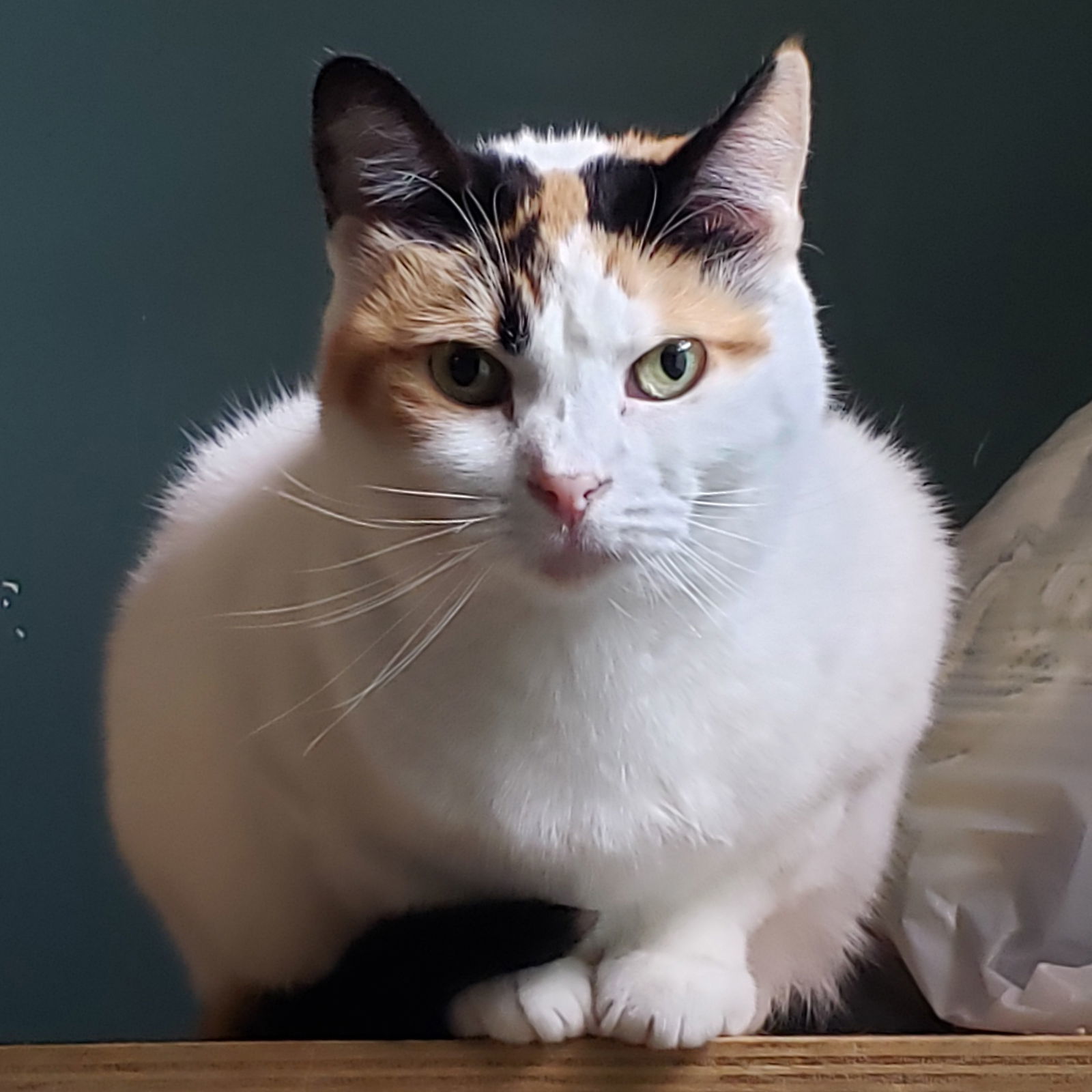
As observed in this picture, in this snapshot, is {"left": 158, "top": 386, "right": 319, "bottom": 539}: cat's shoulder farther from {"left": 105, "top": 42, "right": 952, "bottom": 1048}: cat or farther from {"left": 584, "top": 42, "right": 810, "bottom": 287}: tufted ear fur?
{"left": 584, "top": 42, "right": 810, "bottom": 287}: tufted ear fur

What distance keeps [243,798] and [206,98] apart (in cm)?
84

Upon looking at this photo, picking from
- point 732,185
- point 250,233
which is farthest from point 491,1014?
point 250,233

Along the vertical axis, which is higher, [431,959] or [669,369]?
[669,369]

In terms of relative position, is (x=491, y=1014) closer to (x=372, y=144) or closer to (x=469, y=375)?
(x=469, y=375)

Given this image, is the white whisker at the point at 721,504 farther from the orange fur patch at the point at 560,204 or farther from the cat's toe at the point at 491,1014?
the cat's toe at the point at 491,1014

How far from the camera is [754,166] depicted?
0.73 metres

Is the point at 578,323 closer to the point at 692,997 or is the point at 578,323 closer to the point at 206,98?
the point at 692,997

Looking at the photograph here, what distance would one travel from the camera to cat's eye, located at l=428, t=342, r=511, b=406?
69cm

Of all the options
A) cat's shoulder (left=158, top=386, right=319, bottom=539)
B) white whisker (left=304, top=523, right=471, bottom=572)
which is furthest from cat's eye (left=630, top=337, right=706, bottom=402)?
cat's shoulder (left=158, top=386, right=319, bottom=539)

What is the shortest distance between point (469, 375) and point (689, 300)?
124mm

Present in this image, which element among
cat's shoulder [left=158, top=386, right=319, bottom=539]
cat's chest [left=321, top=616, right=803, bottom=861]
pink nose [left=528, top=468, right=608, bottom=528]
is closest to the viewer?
pink nose [left=528, top=468, right=608, bottom=528]

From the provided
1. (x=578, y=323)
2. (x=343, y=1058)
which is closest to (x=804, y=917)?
(x=343, y=1058)

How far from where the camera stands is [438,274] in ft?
2.39

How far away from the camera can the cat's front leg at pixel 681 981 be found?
707 millimetres
